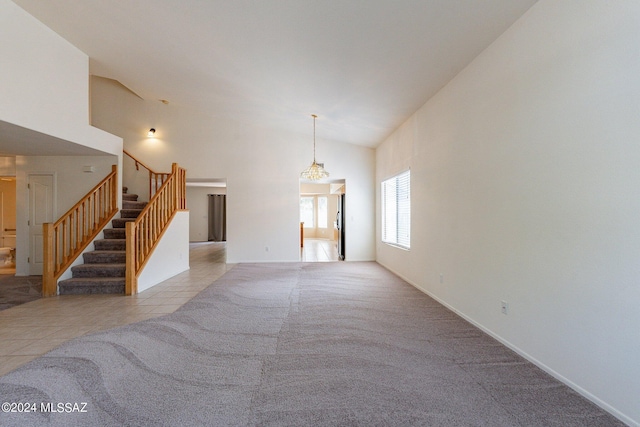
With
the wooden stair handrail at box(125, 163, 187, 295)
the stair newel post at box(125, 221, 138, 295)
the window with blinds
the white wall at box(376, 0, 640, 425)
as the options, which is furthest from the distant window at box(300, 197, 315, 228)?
the white wall at box(376, 0, 640, 425)

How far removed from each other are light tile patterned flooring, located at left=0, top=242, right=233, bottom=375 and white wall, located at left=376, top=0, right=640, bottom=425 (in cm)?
389

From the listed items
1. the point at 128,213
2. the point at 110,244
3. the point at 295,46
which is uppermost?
the point at 295,46

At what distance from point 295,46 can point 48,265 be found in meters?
4.85

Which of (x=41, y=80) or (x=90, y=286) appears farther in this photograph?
(x=90, y=286)

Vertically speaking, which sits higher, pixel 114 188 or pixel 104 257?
pixel 114 188

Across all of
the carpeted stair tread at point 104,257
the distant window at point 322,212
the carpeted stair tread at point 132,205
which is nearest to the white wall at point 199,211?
the distant window at point 322,212

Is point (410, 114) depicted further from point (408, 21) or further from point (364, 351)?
point (364, 351)

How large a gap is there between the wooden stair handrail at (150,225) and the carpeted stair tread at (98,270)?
41 cm

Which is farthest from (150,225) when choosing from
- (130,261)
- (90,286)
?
(90,286)

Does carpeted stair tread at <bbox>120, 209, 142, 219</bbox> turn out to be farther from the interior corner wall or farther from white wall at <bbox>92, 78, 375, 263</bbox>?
white wall at <bbox>92, 78, 375, 263</bbox>

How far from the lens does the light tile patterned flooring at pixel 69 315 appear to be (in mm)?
2598

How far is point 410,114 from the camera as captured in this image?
4859mm

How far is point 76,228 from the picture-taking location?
4.90 meters

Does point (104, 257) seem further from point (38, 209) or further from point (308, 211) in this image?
point (308, 211)
